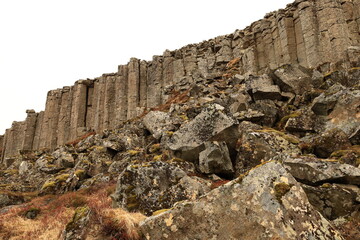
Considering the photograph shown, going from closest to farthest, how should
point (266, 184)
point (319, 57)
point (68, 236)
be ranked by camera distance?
point (266, 184) < point (68, 236) < point (319, 57)

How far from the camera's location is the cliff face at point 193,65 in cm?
3603

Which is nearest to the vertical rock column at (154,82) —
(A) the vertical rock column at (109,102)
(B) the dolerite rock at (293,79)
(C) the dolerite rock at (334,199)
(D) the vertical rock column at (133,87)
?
(D) the vertical rock column at (133,87)

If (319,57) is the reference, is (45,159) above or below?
below

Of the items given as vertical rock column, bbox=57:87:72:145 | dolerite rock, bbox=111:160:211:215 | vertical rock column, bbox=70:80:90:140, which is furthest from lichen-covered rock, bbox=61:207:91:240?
vertical rock column, bbox=57:87:72:145

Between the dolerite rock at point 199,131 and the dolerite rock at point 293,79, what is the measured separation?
10.3m

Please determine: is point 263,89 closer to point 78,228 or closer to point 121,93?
point 78,228

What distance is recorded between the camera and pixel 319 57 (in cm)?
3556

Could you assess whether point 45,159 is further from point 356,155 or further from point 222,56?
point 222,56

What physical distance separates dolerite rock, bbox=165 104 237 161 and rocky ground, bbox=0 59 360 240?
6 centimetres

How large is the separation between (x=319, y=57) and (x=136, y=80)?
1418 inches

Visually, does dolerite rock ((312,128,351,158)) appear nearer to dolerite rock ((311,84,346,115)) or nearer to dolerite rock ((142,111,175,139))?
dolerite rock ((311,84,346,115))

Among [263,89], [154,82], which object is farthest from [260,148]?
[154,82]

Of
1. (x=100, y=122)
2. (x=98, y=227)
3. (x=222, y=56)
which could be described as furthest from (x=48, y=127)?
(x=98, y=227)


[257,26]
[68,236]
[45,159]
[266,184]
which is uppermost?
[257,26]
